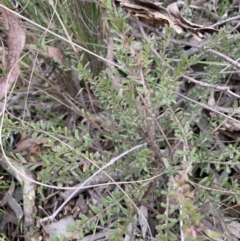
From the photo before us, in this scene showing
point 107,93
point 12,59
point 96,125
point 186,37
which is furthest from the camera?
point 186,37

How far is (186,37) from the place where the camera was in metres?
1.31

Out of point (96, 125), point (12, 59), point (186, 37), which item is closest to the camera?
point (12, 59)

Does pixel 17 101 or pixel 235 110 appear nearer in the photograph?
pixel 235 110

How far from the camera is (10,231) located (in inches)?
49.2

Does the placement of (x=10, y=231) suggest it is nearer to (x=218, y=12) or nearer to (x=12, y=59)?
(x=12, y=59)

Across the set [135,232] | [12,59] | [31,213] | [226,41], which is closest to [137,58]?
[226,41]

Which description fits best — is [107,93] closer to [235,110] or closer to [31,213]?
[235,110]

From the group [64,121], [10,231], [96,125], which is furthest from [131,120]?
[10,231]

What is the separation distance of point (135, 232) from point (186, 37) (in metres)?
0.61

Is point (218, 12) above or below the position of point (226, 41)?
below

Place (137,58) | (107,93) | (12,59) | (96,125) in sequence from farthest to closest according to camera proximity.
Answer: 1. (96,125)
2. (12,59)
3. (107,93)
4. (137,58)

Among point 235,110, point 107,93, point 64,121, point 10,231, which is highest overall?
point 107,93

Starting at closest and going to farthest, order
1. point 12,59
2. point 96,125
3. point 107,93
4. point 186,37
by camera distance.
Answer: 1. point 107,93
2. point 12,59
3. point 96,125
4. point 186,37

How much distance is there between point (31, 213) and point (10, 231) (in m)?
0.09
